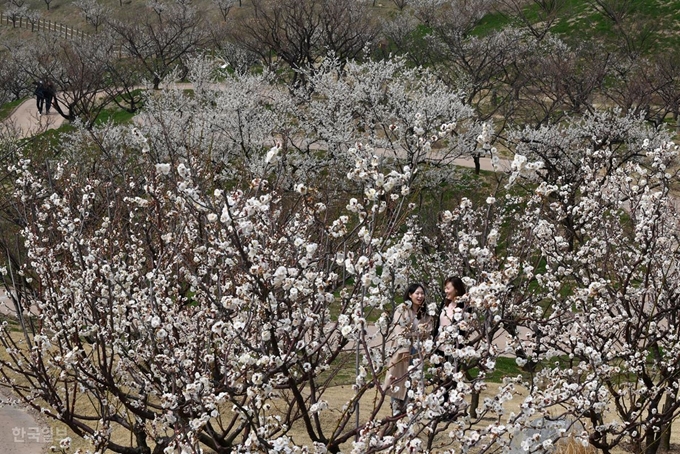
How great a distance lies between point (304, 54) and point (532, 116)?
12.7 m

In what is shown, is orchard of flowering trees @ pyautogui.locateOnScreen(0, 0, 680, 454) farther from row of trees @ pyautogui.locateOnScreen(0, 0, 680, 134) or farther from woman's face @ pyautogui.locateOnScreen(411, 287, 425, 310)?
woman's face @ pyautogui.locateOnScreen(411, 287, 425, 310)

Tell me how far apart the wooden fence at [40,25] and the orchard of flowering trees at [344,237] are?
3.56m

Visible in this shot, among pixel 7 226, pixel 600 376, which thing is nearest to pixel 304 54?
pixel 7 226

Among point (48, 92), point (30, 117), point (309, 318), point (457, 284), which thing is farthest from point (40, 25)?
point (309, 318)

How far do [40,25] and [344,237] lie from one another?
229 ft

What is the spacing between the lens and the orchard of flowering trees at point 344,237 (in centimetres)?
475

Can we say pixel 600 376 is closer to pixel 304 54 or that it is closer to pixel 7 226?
pixel 7 226

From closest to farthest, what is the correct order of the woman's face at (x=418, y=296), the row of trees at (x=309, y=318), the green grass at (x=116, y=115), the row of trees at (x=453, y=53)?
the row of trees at (x=309, y=318) → the woman's face at (x=418, y=296) → the row of trees at (x=453, y=53) → the green grass at (x=116, y=115)

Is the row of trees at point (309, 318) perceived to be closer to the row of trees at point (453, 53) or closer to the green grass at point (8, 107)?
the row of trees at point (453, 53)

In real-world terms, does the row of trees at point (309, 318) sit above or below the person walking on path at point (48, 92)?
below

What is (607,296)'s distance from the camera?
28.6ft

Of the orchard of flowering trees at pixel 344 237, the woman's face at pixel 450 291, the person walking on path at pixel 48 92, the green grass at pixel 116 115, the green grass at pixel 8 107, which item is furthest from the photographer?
the green grass at pixel 8 107

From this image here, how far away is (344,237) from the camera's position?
748cm

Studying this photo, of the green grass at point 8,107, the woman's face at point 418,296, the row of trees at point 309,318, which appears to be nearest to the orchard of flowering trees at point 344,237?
the row of trees at point 309,318
